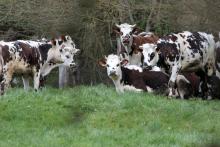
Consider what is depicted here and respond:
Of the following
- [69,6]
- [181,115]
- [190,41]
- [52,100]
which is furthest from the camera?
[190,41]

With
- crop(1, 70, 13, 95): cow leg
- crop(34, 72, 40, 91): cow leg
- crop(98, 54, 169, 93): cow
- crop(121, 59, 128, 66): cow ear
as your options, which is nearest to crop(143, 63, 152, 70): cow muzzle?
crop(98, 54, 169, 93): cow

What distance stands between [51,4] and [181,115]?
28.1 ft

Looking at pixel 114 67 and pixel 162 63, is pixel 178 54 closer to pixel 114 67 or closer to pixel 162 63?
pixel 162 63

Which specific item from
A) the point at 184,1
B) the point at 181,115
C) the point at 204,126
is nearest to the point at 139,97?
the point at 181,115

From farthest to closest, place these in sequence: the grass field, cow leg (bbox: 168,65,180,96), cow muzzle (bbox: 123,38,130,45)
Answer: cow muzzle (bbox: 123,38,130,45)
cow leg (bbox: 168,65,180,96)
the grass field

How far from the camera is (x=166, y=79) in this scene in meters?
13.4

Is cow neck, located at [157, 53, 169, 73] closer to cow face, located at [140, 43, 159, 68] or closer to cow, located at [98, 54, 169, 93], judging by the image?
cow face, located at [140, 43, 159, 68]

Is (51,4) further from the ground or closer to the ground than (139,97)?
further from the ground

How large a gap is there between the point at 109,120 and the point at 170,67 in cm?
342

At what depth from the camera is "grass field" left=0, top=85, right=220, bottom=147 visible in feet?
25.3

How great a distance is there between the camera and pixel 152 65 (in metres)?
12.8

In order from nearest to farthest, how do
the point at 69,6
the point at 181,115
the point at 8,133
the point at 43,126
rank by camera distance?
the point at 69,6, the point at 8,133, the point at 43,126, the point at 181,115

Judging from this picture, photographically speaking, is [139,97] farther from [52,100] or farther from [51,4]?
[51,4]

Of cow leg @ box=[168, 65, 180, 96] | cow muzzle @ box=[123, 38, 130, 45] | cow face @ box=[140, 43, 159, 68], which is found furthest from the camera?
cow muzzle @ box=[123, 38, 130, 45]
